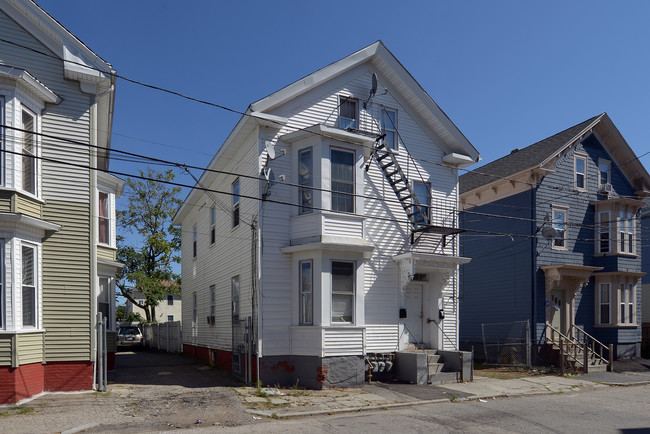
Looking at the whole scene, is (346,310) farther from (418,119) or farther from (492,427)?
(418,119)

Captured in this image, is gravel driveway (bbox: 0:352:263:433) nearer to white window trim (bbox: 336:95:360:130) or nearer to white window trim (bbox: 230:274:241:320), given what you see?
white window trim (bbox: 230:274:241:320)

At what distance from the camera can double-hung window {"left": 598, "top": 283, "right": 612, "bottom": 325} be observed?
77.6 ft

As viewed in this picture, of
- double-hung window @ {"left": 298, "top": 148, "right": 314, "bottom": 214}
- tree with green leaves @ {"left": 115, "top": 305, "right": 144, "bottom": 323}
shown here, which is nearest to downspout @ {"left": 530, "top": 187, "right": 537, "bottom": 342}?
double-hung window @ {"left": 298, "top": 148, "right": 314, "bottom": 214}

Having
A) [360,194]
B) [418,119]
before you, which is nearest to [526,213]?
[418,119]

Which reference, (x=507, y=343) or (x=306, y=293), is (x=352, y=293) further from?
(x=507, y=343)

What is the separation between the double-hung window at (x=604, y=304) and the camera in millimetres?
23641

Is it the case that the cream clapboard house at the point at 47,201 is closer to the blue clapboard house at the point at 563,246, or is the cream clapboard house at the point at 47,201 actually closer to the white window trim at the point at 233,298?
the white window trim at the point at 233,298

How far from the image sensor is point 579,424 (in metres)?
11.0

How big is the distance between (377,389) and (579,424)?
214 inches

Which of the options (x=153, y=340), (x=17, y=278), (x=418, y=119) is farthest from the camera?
(x=153, y=340)

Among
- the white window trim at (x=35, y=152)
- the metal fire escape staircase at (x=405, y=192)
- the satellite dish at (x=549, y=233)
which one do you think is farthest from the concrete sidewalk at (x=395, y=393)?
the white window trim at (x=35, y=152)

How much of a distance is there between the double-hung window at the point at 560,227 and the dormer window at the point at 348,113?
10.5 meters

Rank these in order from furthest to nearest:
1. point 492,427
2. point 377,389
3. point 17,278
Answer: point 377,389, point 17,278, point 492,427

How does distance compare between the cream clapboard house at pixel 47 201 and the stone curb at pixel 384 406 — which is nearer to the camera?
the stone curb at pixel 384 406
